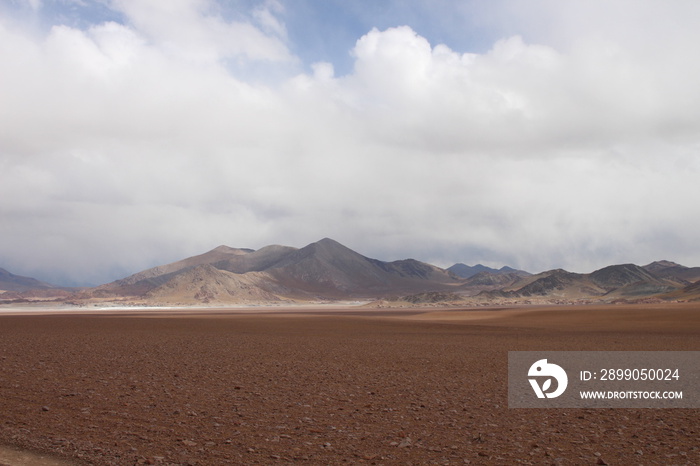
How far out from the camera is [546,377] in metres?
18.8

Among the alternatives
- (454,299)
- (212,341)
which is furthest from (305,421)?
(454,299)

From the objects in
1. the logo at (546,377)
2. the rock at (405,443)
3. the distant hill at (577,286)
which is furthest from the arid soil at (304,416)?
the distant hill at (577,286)

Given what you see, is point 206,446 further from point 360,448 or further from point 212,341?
point 212,341

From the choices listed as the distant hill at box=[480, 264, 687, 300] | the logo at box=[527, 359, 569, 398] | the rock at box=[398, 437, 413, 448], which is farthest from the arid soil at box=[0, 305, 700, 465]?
the distant hill at box=[480, 264, 687, 300]

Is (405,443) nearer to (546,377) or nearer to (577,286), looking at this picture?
(546,377)

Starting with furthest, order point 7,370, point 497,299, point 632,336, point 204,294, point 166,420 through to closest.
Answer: point 204,294
point 497,299
point 632,336
point 7,370
point 166,420

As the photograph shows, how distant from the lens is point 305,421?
12328 millimetres

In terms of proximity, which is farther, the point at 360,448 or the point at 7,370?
the point at 7,370

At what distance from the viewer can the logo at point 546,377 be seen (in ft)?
51.7

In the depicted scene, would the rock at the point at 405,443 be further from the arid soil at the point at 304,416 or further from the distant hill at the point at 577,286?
the distant hill at the point at 577,286

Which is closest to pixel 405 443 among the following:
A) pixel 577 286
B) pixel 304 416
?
pixel 304 416

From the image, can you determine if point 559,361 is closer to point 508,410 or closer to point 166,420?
point 508,410

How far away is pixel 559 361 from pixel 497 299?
14652 centimetres

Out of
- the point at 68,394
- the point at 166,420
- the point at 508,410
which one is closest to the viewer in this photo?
the point at 166,420
